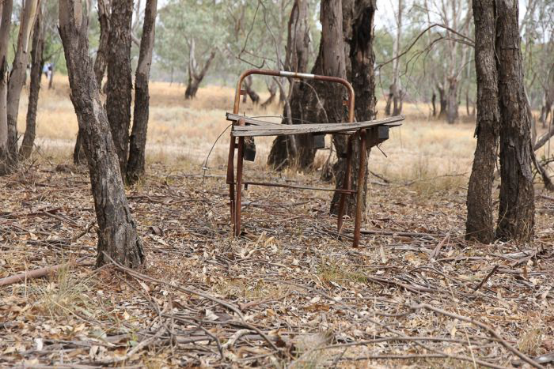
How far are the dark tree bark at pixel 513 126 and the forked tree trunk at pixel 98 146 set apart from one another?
2674 mm

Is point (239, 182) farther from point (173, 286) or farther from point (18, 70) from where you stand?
point (18, 70)

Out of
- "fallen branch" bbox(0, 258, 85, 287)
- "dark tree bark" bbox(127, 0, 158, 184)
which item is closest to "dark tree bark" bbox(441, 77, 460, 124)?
"dark tree bark" bbox(127, 0, 158, 184)

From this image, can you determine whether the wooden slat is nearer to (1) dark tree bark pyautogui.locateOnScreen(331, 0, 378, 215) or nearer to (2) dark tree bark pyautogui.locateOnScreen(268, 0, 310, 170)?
(1) dark tree bark pyautogui.locateOnScreen(331, 0, 378, 215)

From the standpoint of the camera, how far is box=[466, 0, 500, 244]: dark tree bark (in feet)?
14.8

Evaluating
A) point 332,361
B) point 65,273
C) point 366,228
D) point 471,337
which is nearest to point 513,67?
point 366,228

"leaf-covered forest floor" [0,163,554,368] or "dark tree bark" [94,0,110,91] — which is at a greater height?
"dark tree bark" [94,0,110,91]

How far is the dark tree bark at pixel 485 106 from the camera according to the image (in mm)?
4508

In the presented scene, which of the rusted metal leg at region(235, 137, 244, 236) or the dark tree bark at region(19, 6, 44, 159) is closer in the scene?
the rusted metal leg at region(235, 137, 244, 236)

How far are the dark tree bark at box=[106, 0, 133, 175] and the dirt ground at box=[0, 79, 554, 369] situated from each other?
0.66 meters

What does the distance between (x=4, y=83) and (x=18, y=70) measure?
451 millimetres

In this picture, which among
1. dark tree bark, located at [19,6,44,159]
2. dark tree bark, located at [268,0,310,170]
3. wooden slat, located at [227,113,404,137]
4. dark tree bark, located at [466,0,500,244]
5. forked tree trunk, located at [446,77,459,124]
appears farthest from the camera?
forked tree trunk, located at [446,77,459,124]

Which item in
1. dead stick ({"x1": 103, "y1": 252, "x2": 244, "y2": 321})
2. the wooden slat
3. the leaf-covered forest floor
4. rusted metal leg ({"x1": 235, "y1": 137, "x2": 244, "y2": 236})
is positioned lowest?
the leaf-covered forest floor

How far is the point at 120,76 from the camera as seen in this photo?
6.19 metres

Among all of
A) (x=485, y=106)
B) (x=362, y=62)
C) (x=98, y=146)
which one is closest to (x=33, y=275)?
(x=98, y=146)
